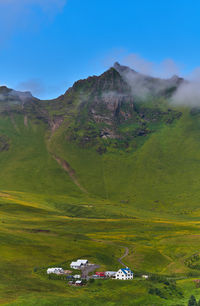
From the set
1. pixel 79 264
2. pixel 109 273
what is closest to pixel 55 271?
pixel 79 264

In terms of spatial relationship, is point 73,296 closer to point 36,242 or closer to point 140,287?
point 140,287

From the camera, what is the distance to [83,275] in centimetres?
9800

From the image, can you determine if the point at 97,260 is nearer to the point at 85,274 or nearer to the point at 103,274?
the point at 85,274

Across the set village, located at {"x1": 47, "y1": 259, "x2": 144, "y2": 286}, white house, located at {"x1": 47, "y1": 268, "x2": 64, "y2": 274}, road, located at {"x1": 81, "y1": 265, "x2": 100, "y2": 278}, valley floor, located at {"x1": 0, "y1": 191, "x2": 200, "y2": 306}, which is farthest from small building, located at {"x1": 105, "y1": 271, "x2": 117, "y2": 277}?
white house, located at {"x1": 47, "y1": 268, "x2": 64, "y2": 274}

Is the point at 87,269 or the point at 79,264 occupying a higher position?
the point at 79,264

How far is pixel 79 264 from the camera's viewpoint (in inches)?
4269

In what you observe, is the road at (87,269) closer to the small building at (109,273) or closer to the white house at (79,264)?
the white house at (79,264)

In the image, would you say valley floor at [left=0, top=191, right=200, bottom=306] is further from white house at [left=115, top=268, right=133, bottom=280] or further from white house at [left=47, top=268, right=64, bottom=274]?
white house at [left=115, top=268, right=133, bottom=280]

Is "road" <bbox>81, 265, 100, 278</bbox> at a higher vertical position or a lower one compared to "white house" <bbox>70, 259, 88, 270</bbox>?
lower

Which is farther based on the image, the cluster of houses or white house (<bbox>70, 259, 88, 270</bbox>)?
white house (<bbox>70, 259, 88, 270</bbox>)

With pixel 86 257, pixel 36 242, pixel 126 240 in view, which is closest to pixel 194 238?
pixel 126 240

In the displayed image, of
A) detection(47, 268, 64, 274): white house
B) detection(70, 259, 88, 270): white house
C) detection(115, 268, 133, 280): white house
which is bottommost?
detection(115, 268, 133, 280): white house

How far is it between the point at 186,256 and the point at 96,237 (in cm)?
5125

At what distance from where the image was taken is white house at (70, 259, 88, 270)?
4223 inches
